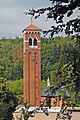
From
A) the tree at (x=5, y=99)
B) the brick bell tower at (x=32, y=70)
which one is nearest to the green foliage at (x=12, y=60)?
the brick bell tower at (x=32, y=70)

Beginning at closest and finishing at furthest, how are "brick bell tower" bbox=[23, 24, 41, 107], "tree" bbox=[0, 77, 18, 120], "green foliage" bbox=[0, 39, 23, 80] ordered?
"tree" bbox=[0, 77, 18, 120], "brick bell tower" bbox=[23, 24, 41, 107], "green foliage" bbox=[0, 39, 23, 80]

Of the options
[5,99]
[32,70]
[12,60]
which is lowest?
[5,99]

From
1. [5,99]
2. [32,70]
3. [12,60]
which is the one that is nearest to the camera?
[5,99]

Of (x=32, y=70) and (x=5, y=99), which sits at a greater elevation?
(x=32, y=70)

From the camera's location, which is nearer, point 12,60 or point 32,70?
point 32,70

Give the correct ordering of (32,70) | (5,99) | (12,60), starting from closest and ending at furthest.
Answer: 1. (5,99)
2. (32,70)
3. (12,60)

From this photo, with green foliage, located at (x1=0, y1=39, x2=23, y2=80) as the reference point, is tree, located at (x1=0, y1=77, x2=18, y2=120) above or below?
below

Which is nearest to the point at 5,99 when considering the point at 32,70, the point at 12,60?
the point at 32,70

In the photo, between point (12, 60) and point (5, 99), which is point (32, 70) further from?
point (12, 60)

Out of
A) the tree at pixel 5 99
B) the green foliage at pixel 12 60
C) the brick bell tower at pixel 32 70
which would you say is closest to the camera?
the tree at pixel 5 99

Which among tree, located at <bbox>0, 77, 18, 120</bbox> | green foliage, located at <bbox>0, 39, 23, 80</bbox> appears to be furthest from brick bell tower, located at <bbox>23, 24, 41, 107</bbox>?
green foliage, located at <bbox>0, 39, 23, 80</bbox>

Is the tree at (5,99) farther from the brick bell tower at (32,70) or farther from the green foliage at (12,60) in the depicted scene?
the green foliage at (12,60)

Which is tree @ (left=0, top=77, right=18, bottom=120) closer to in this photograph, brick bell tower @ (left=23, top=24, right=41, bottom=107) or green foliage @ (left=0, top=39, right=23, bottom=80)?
brick bell tower @ (left=23, top=24, right=41, bottom=107)

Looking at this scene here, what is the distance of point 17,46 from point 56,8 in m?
126
